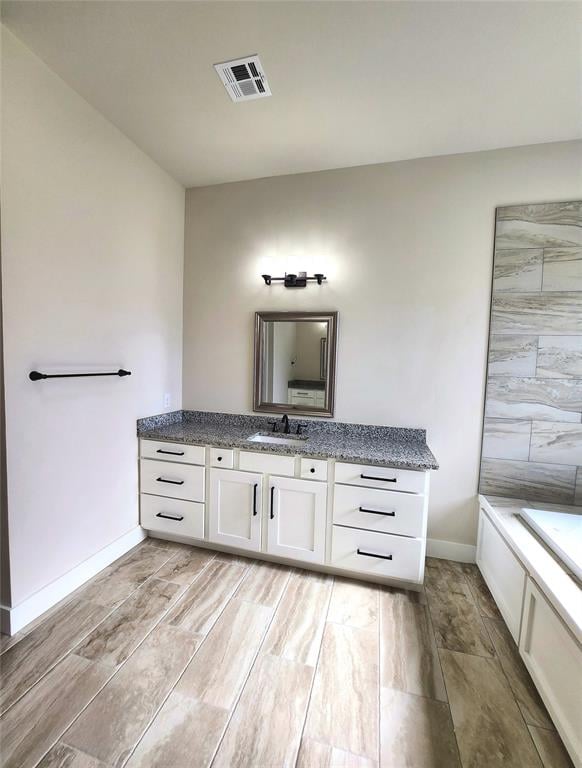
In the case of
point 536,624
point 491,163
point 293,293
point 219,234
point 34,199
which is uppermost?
point 491,163

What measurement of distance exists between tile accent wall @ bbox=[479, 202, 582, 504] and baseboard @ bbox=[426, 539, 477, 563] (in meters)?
0.47

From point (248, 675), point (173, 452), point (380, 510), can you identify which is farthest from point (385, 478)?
point (173, 452)

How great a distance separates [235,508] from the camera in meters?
→ 2.24

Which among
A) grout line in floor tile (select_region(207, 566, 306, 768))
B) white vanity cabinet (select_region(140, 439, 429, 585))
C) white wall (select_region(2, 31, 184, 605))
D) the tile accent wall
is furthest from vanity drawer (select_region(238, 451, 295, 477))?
the tile accent wall

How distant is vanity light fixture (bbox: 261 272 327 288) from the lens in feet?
8.12

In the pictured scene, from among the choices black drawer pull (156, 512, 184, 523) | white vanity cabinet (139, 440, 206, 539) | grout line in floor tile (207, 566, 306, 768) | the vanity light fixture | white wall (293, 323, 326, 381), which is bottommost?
grout line in floor tile (207, 566, 306, 768)

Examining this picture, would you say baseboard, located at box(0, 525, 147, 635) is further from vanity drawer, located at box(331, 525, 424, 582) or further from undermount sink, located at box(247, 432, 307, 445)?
vanity drawer, located at box(331, 525, 424, 582)

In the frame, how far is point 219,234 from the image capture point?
8.91 feet

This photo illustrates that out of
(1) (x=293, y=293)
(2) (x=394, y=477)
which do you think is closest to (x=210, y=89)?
(1) (x=293, y=293)

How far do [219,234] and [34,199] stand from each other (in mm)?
1333

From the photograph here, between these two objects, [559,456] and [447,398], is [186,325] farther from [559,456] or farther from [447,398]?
[559,456]

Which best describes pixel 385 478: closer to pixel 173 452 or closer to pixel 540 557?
pixel 540 557

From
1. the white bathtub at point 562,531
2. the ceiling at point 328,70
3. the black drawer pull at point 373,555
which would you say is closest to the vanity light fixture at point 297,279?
the ceiling at point 328,70

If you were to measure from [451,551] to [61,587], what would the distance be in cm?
249
